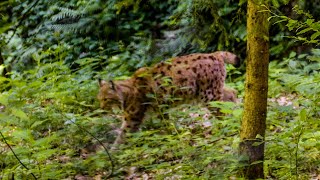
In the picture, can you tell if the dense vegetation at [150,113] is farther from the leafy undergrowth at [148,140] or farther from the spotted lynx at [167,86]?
the spotted lynx at [167,86]

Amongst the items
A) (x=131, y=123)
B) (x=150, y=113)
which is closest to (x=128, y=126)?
(x=131, y=123)

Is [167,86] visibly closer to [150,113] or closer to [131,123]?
[150,113]

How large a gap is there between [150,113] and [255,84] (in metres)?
3.01

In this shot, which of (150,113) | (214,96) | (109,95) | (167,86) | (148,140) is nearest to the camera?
(148,140)

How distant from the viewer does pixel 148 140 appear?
18.8ft

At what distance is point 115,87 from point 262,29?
318 centimetres

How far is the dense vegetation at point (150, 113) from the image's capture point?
419 centimetres

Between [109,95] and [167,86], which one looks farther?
[167,86]

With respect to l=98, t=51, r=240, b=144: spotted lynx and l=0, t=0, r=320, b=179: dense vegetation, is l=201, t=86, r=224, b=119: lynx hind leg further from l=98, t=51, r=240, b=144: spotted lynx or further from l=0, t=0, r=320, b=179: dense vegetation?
l=0, t=0, r=320, b=179: dense vegetation

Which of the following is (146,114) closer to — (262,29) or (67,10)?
(262,29)

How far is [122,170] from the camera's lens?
4.90m

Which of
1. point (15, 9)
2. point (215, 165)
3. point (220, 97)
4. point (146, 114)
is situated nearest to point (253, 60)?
point (215, 165)

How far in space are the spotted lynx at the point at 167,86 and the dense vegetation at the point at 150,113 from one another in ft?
0.66

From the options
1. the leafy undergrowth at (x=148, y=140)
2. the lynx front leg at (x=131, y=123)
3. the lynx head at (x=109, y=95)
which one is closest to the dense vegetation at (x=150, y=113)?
the leafy undergrowth at (x=148, y=140)
